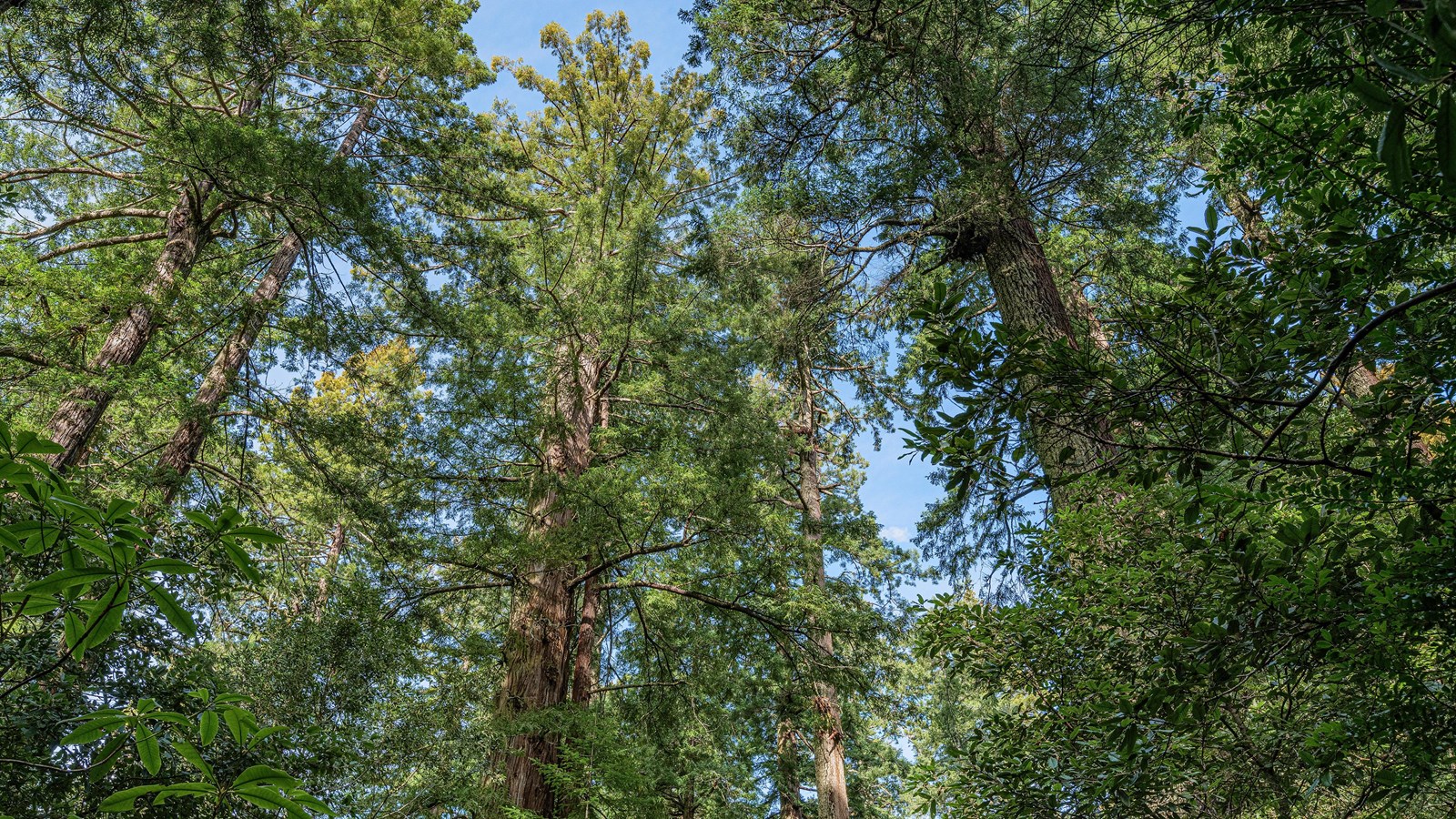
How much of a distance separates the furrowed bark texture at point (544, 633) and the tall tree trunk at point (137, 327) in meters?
3.18

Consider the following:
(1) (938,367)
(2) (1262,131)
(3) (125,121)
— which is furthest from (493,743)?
(3) (125,121)

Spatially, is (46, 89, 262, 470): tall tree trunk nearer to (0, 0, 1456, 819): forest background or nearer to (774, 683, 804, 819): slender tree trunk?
(0, 0, 1456, 819): forest background

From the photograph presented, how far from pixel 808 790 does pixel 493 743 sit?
9712mm

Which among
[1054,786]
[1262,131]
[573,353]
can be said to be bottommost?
[1054,786]

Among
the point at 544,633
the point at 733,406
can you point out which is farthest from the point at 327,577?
the point at 733,406

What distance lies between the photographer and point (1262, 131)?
227 cm

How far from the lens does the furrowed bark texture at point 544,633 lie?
5.39 m

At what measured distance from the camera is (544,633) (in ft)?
20.0

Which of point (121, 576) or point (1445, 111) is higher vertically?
point (1445, 111)

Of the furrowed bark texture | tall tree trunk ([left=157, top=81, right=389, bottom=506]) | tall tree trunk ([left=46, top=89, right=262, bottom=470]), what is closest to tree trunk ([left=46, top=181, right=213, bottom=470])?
tall tree trunk ([left=46, top=89, right=262, bottom=470])

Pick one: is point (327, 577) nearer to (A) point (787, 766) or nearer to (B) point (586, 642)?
(B) point (586, 642)

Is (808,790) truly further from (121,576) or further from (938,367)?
(121,576)

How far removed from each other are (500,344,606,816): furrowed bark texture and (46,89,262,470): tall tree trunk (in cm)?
318

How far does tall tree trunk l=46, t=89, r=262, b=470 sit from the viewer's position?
493 centimetres
